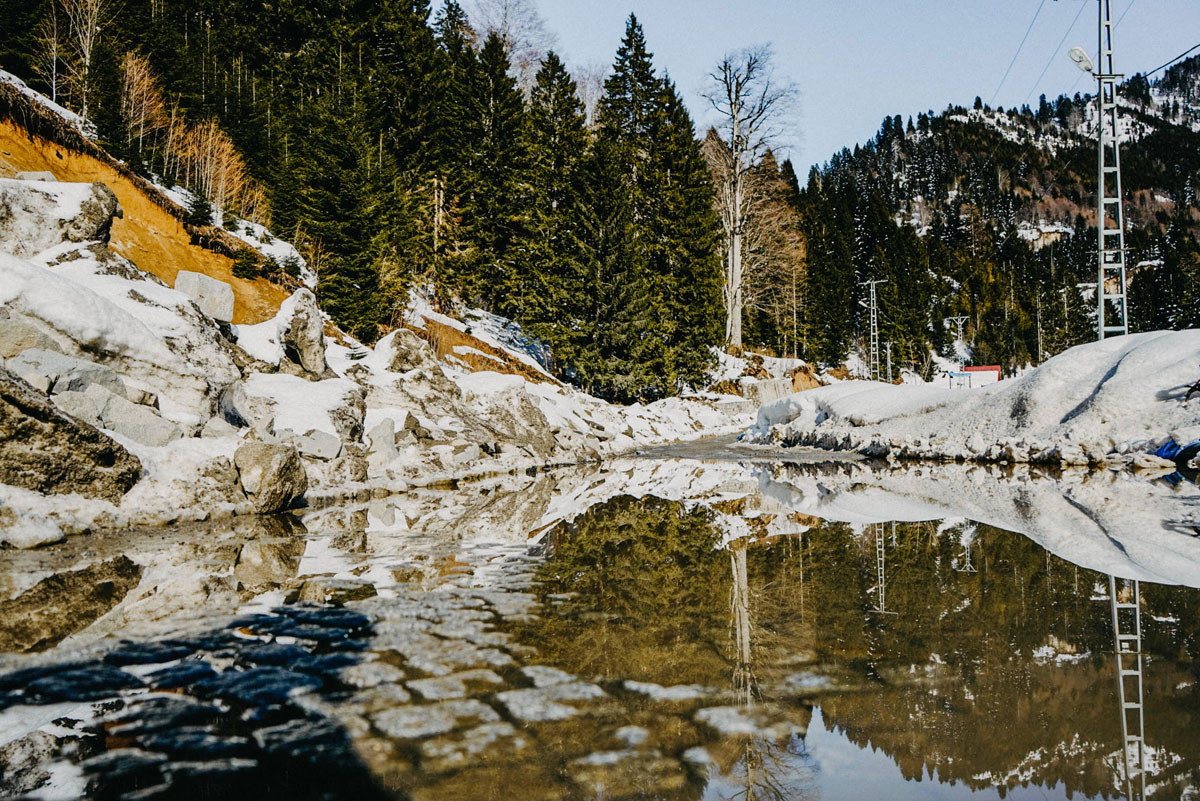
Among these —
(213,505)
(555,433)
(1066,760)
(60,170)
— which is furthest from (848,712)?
(60,170)

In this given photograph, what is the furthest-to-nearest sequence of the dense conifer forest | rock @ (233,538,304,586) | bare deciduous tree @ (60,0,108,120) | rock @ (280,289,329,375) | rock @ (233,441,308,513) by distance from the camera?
the dense conifer forest → bare deciduous tree @ (60,0,108,120) → rock @ (280,289,329,375) → rock @ (233,441,308,513) → rock @ (233,538,304,586)

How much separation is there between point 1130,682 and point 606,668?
2148mm

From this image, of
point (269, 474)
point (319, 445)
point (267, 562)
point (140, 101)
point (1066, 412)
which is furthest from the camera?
point (140, 101)

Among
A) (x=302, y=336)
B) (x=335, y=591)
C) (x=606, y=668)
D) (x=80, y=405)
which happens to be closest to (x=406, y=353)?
(x=302, y=336)

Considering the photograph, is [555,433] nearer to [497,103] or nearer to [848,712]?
[848,712]

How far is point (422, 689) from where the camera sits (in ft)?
10.1

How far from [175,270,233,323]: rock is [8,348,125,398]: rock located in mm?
4397

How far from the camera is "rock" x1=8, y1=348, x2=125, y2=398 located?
8.07 meters

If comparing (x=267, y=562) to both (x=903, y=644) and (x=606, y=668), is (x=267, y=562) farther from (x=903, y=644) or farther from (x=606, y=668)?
(x=903, y=644)

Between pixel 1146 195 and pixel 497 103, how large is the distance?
578ft

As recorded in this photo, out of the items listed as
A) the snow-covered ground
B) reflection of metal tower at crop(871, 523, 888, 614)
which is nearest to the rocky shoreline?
reflection of metal tower at crop(871, 523, 888, 614)

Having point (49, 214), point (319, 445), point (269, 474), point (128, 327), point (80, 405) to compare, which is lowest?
point (269, 474)

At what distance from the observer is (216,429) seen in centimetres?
967

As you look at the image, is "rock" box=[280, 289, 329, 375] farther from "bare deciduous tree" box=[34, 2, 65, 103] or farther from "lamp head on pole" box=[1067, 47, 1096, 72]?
"lamp head on pole" box=[1067, 47, 1096, 72]
